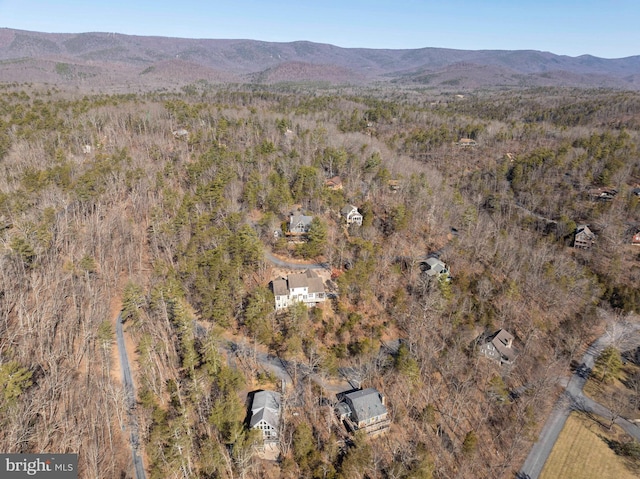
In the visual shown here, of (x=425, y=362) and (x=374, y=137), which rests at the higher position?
(x=374, y=137)

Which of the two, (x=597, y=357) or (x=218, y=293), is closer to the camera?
(x=218, y=293)

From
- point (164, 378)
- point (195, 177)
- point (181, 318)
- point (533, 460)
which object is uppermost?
point (195, 177)

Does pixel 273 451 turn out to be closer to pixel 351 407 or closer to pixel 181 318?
pixel 351 407

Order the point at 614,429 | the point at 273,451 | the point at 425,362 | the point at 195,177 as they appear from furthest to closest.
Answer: the point at 195,177
the point at 425,362
the point at 614,429
the point at 273,451

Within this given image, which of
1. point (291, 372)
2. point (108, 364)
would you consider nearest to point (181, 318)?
point (108, 364)

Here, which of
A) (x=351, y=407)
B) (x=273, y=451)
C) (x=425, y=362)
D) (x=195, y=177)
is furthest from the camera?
(x=195, y=177)

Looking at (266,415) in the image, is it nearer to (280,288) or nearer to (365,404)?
(365,404)
